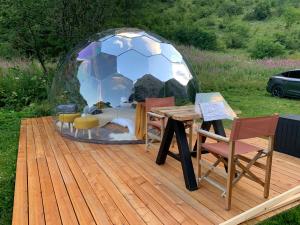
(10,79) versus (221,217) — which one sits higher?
(10,79)

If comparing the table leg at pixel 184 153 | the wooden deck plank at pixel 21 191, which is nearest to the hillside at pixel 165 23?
the wooden deck plank at pixel 21 191

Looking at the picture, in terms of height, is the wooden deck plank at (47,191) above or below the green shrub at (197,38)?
below

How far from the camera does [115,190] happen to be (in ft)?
13.7

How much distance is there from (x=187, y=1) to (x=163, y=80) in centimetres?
2186

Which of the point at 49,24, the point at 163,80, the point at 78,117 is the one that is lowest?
the point at 78,117

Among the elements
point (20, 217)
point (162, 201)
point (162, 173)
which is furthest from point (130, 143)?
point (20, 217)

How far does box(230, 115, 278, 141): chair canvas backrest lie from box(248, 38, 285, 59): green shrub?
2030 centimetres

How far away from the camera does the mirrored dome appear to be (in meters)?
6.14

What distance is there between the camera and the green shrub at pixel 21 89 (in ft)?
32.7

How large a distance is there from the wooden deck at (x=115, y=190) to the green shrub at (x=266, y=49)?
61.8 ft

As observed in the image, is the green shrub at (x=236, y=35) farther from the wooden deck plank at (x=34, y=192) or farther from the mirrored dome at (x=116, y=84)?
the wooden deck plank at (x=34, y=192)

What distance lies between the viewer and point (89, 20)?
426 inches

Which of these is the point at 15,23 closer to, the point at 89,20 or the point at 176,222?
the point at 89,20

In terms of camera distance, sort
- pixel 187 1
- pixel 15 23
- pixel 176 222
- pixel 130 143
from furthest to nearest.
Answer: pixel 187 1 < pixel 15 23 < pixel 130 143 < pixel 176 222
